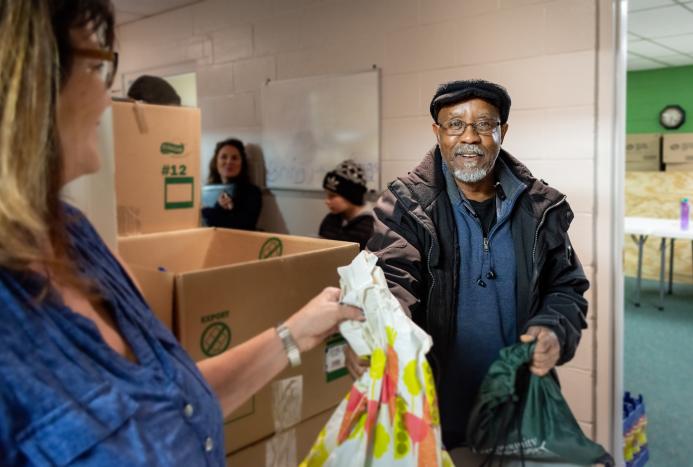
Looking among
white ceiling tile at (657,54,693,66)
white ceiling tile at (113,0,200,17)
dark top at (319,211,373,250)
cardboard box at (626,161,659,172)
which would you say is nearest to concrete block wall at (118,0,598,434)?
white ceiling tile at (113,0,200,17)

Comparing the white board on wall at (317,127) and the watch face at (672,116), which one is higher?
the watch face at (672,116)

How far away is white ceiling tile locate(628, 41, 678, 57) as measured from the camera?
461 centimetres

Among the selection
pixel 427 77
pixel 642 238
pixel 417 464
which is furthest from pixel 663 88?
pixel 417 464

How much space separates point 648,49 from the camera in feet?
16.0

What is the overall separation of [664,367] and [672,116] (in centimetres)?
335

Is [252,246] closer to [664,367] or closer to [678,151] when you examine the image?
[664,367]

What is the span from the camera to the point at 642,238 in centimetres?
506

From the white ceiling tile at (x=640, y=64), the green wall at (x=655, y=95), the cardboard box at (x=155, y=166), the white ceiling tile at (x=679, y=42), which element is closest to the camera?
the cardboard box at (x=155, y=166)

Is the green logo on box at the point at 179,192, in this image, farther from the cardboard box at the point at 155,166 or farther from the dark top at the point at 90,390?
the dark top at the point at 90,390

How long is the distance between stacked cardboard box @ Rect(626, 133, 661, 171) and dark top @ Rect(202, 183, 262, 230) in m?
4.38

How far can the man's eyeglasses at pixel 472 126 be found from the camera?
3.77 ft

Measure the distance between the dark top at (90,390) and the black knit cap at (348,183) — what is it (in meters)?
1.94

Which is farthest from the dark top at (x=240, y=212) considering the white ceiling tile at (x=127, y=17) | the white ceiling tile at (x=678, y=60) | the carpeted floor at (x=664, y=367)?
the white ceiling tile at (x=678, y=60)

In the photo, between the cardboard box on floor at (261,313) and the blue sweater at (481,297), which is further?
the blue sweater at (481,297)
